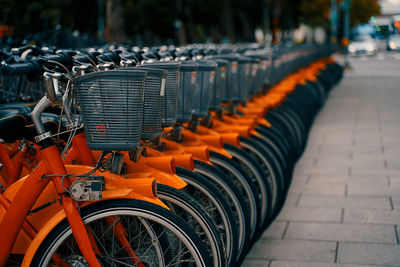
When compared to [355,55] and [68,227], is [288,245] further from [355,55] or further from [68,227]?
[355,55]

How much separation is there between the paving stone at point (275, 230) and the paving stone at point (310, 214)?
131mm

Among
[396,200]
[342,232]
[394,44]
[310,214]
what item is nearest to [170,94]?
[342,232]

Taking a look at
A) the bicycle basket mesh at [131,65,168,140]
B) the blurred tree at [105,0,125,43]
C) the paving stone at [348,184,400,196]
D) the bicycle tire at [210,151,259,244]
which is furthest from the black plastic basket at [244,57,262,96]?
the blurred tree at [105,0,125,43]

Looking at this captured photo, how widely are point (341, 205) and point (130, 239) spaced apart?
3.00m

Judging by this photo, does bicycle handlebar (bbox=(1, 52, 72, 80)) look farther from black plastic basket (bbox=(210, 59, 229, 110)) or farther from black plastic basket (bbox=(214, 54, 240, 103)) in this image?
black plastic basket (bbox=(214, 54, 240, 103))

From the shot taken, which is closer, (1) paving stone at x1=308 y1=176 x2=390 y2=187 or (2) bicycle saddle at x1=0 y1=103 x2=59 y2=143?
(2) bicycle saddle at x1=0 y1=103 x2=59 y2=143

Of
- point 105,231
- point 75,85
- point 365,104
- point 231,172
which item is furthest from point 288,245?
point 365,104

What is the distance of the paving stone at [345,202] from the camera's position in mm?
5367

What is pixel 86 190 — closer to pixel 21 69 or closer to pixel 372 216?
pixel 21 69

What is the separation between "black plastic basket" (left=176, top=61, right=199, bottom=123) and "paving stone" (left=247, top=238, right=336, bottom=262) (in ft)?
3.67

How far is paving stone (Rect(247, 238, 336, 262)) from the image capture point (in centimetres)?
417

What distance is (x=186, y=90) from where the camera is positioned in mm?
3711

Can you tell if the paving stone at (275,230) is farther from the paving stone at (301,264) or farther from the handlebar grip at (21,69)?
the handlebar grip at (21,69)

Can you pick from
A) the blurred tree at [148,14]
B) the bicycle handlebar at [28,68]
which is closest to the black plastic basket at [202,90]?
the bicycle handlebar at [28,68]
